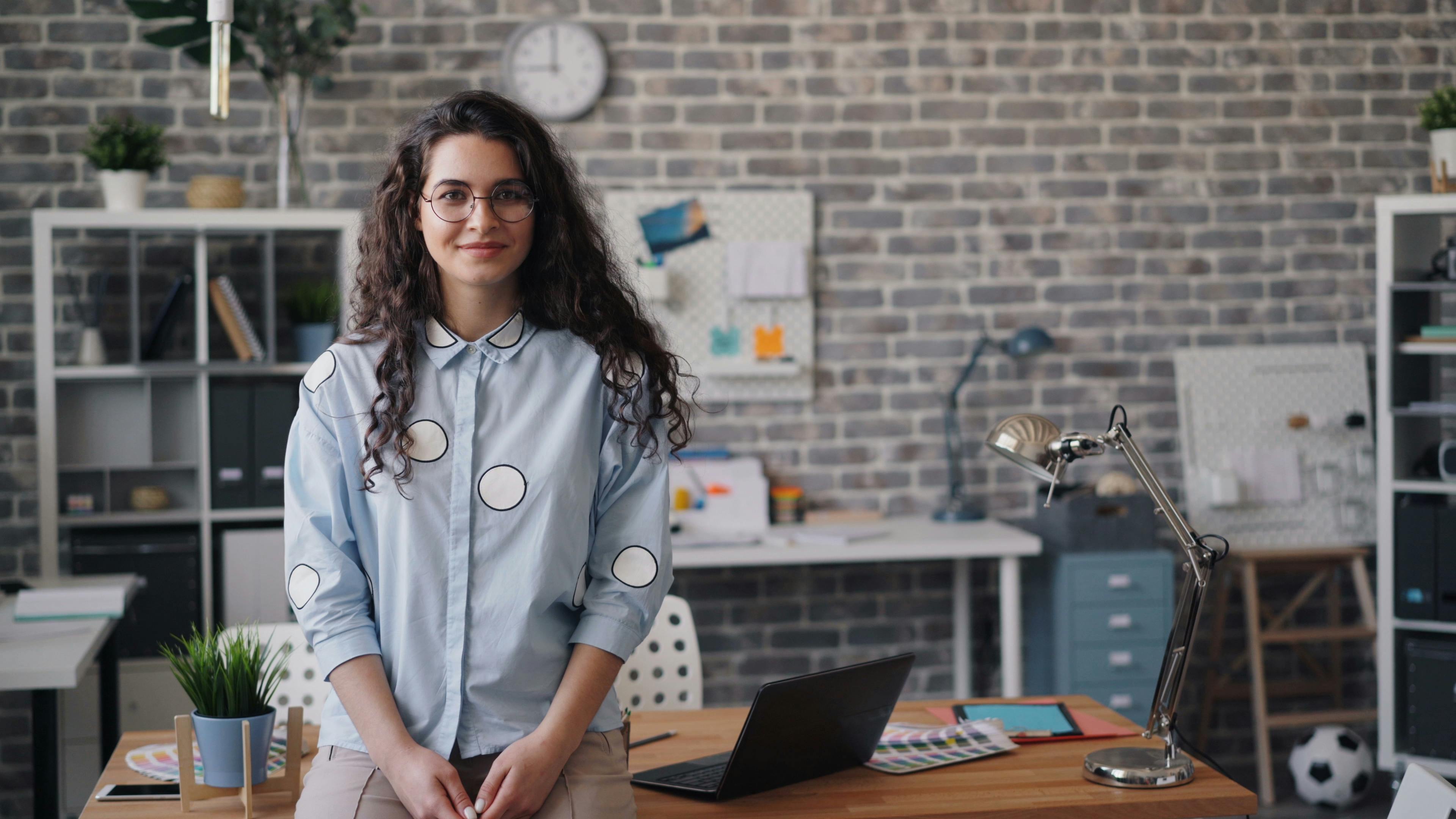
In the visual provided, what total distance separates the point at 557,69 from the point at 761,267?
2.92ft

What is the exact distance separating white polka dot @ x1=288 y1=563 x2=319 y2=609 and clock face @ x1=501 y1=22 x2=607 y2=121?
2.59 metres

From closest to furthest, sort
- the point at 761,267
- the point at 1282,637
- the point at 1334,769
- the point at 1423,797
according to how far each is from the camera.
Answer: the point at 1423,797 < the point at 1334,769 < the point at 1282,637 < the point at 761,267

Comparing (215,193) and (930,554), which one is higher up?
(215,193)

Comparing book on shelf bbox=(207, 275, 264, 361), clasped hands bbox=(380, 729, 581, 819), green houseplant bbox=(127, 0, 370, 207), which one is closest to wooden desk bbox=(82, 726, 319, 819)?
clasped hands bbox=(380, 729, 581, 819)

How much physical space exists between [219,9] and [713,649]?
2700 mm

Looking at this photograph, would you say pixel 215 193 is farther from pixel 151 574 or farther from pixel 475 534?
pixel 475 534

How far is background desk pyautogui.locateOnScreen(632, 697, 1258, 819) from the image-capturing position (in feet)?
4.95

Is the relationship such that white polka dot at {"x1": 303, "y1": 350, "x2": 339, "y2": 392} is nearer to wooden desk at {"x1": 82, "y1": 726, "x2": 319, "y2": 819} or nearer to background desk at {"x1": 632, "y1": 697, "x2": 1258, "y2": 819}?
wooden desk at {"x1": 82, "y1": 726, "x2": 319, "y2": 819}

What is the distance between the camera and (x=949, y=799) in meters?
1.54

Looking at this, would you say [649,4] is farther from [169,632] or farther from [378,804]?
[378,804]

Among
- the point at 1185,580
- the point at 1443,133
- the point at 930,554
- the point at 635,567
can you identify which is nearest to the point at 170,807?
the point at 635,567

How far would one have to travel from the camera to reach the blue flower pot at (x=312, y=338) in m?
3.53

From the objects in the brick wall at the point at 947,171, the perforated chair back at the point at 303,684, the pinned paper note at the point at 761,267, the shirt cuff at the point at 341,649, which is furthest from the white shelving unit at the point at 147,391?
the shirt cuff at the point at 341,649

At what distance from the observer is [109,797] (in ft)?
5.12
